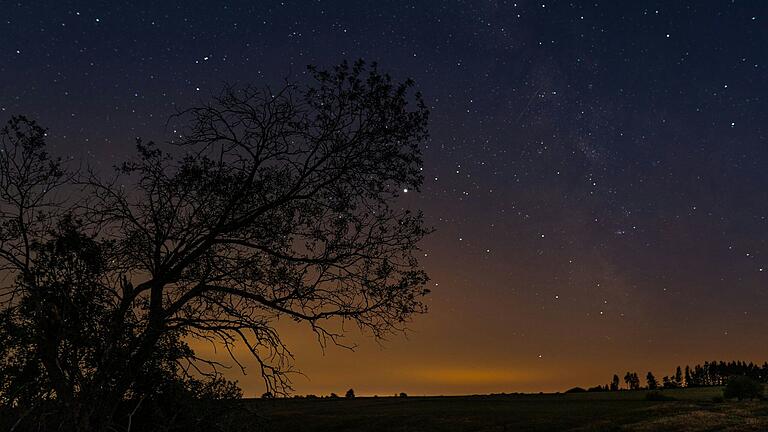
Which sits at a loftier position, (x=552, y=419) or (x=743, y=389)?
(x=743, y=389)

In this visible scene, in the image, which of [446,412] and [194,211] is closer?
[194,211]

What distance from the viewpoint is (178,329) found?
12367 mm

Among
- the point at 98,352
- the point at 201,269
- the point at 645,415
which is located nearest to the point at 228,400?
the point at 201,269

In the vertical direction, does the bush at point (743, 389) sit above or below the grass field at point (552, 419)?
above

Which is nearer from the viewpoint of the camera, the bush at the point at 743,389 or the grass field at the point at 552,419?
the grass field at the point at 552,419

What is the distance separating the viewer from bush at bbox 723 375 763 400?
66.2 metres

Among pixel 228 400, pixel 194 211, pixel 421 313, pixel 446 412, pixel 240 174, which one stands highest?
pixel 240 174

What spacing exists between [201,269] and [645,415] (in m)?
45.1

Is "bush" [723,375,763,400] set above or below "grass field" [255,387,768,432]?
above

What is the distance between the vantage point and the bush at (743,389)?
66.2 meters

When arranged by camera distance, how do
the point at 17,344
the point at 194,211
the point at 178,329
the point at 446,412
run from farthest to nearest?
the point at 446,412 < the point at 194,211 < the point at 178,329 < the point at 17,344

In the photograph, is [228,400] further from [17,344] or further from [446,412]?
[446,412]

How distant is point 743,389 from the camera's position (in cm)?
6650

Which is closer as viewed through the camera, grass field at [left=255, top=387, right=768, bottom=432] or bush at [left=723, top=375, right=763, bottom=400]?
grass field at [left=255, top=387, right=768, bottom=432]
